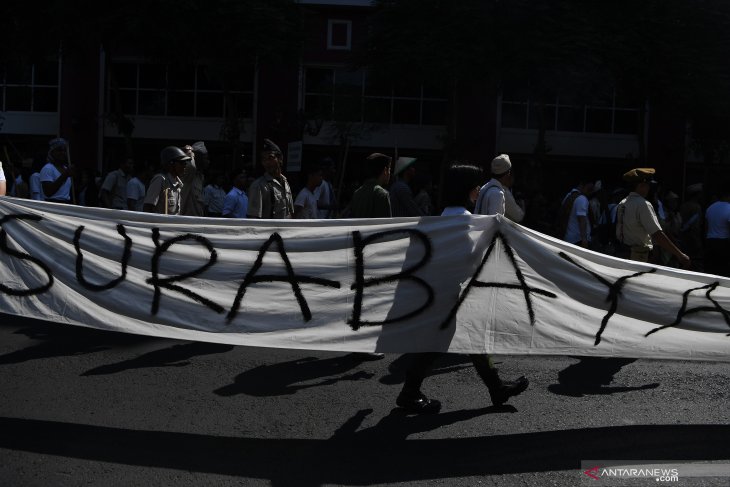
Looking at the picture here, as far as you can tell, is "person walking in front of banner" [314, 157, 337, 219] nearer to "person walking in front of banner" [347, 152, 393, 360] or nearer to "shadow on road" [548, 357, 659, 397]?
"person walking in front of banner" [347, 152, 393, 360]

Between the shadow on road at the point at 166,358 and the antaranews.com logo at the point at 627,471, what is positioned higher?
the antaranews.com logo at the point at 627,471

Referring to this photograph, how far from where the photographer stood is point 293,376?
695cm

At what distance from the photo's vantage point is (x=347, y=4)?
92.5 ft

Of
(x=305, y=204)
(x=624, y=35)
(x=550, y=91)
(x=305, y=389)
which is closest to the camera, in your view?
(x=305, y=389)

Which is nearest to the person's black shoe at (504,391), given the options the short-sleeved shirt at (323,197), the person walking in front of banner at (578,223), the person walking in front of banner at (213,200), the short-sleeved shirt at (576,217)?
the short-sleeved shirt at (323,197)

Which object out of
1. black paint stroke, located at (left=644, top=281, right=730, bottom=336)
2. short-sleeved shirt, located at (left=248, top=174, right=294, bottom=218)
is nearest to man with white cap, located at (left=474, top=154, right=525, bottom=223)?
black paint stroke, located at (left=644, top=281, right=730, bottom=336)

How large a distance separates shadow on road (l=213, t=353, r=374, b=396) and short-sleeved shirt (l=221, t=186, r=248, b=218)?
600cm

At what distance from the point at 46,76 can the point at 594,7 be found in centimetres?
1744

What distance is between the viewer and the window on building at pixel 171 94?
2886 centimetres

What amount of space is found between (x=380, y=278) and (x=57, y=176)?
19.2 feet

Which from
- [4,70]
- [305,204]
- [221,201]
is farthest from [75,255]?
[4,70]

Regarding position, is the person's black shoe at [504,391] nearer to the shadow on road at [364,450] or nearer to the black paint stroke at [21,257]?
the shadow on road at [364,450]

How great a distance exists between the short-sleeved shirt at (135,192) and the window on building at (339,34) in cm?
1643

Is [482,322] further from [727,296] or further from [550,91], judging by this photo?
[550,91]
